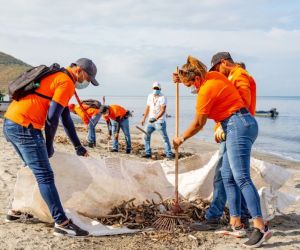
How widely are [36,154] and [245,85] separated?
2139 millimetres

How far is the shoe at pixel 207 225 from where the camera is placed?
503 cm

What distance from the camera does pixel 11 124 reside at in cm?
441

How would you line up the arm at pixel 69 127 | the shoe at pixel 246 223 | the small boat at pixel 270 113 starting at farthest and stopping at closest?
the small boat at pixel 270 113 < the shoe at pixel 246 223 < the arm at pixel 69 127

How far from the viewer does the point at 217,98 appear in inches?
174

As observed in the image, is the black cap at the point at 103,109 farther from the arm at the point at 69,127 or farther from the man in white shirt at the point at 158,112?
the arm at the point at 69,127

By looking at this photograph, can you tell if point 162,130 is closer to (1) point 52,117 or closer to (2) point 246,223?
(2) point 246,223

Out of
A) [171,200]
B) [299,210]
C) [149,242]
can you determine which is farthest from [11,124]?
[299,210]

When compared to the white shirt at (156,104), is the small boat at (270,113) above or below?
below

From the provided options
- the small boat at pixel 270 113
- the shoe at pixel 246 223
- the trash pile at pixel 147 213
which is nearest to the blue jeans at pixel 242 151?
the shoe at pixel 246 223

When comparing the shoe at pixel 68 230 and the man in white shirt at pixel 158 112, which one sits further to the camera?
the man in white shirt at pixel 158 112

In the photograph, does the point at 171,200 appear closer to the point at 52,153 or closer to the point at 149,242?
the point at 149,242

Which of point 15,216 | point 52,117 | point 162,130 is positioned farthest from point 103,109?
point 52,117

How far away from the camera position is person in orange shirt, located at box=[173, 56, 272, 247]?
14.5 ft

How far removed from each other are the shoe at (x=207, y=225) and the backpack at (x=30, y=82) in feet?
6.78
